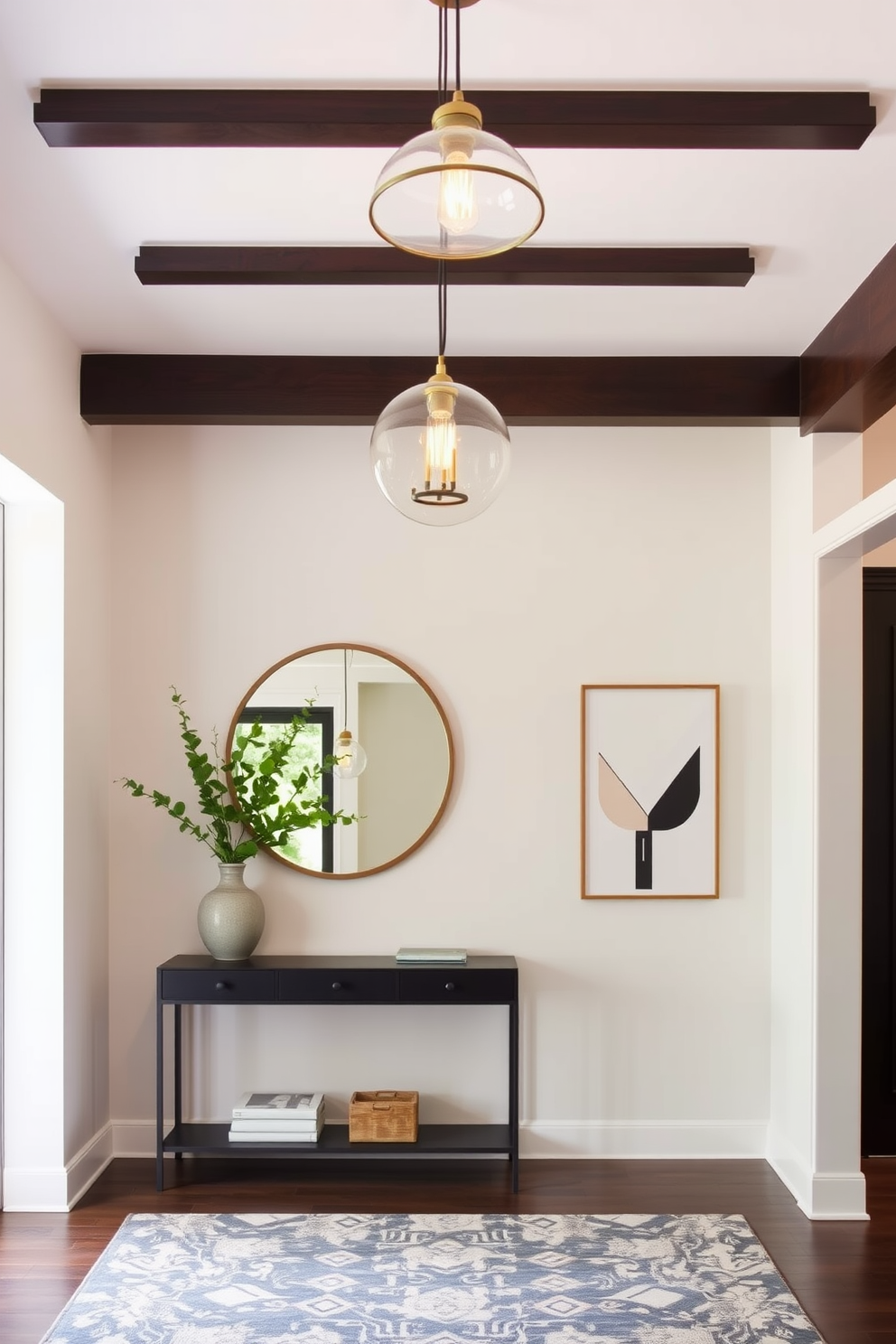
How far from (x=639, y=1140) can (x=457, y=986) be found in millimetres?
985

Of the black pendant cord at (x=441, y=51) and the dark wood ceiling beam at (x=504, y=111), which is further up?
the dark wood ceiling beam at (x=504, y=111)

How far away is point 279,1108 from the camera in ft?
13.1

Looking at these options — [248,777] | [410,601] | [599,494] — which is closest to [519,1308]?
[248,777]

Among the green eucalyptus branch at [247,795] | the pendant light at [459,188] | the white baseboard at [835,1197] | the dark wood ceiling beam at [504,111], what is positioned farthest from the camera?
the green eucalyptus branch at [247,795]

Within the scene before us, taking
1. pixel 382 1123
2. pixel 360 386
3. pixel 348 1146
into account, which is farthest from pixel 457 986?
pixel 360 386

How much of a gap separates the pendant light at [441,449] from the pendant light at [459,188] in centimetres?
53

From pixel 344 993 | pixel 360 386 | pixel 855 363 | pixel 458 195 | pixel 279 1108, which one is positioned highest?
pixel 360 386

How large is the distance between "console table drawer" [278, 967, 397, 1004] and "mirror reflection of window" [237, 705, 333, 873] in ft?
1.47

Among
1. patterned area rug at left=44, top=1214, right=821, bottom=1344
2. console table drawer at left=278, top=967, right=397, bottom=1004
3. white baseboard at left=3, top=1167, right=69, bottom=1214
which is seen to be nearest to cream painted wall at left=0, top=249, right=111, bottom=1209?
white baseboard at left=3, top=1167, right=69, bottom=1214

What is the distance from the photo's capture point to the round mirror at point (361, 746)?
424 cm

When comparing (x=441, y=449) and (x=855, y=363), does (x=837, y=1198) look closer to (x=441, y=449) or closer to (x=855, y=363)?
(x=855, y=363)

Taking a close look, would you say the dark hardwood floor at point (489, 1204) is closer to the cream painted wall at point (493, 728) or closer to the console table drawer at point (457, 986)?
the cream painted wall at point (493, 728)

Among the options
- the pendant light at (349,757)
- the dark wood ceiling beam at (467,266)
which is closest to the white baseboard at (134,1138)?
the pendant light at (349,757)

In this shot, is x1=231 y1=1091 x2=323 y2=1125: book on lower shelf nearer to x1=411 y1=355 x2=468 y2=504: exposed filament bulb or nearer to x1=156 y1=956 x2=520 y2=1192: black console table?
x1=156 y1=956 x2=520 y2=1192: black console table
